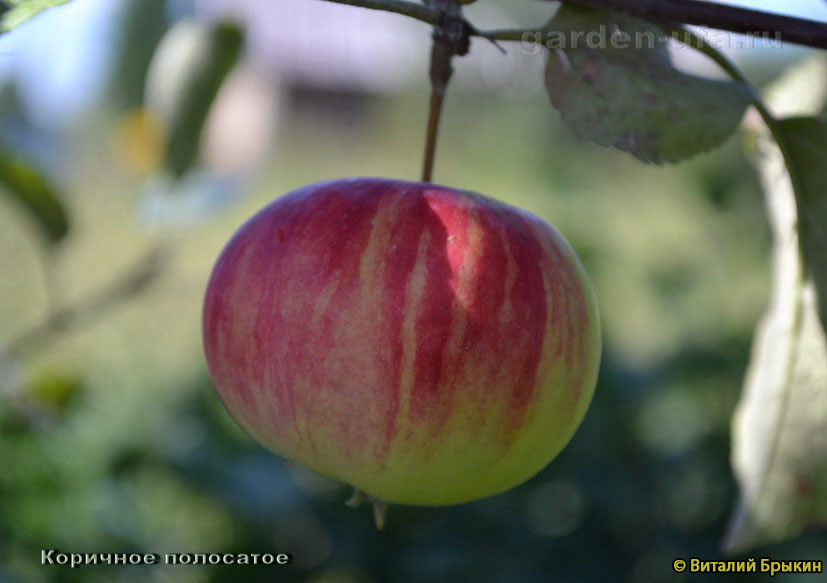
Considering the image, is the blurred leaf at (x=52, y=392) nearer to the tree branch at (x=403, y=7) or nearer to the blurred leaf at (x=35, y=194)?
the blurred leaf at (x=35, y=194)

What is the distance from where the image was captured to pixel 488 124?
17.0ft

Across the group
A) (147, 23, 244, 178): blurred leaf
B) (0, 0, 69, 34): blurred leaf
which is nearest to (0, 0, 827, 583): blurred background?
(147, 23, 244, 178): blurred leaf

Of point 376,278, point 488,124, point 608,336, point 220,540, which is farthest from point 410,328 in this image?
point 488,124

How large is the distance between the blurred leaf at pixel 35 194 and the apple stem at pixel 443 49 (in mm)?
461

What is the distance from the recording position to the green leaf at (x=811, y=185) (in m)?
0.58

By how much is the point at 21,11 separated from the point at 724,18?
1.18 ft

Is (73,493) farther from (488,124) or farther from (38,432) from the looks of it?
Answer: (488,124)

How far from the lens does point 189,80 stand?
93 cm

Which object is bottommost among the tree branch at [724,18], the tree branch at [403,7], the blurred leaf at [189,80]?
the blurred leaf at [189,80]

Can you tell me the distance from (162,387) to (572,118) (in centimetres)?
166

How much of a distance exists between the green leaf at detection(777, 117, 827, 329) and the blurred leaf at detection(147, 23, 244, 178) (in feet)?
1.91

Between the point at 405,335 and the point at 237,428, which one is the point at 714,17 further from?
the point at 237,428

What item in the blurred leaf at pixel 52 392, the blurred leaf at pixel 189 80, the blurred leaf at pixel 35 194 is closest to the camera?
the blurred leaf at pixel 35 194

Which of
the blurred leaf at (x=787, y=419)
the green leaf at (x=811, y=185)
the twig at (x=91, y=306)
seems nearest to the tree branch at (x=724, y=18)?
the green leaf at (x=811, y=185)
